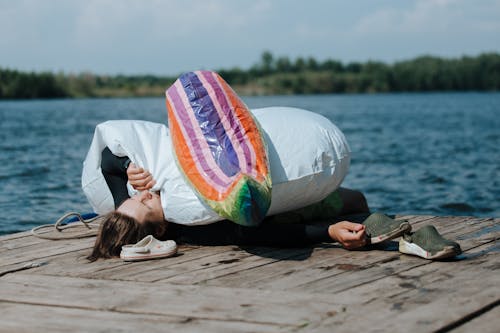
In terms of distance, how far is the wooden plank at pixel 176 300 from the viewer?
11.6 ft

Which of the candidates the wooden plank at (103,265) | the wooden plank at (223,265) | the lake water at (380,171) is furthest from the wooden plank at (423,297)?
the lake water at (380,171)

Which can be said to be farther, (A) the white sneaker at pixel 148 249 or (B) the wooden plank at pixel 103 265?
(A) the white sneaker at pixel 148 249

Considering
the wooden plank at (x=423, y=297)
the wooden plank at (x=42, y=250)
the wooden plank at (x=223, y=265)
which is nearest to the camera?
the wooden plank at (x=423, y=297)

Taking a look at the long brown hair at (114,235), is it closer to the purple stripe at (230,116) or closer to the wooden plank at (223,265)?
the wooden plank at (223,265)

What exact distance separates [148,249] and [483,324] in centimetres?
230

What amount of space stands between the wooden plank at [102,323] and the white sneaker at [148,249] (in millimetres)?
1051

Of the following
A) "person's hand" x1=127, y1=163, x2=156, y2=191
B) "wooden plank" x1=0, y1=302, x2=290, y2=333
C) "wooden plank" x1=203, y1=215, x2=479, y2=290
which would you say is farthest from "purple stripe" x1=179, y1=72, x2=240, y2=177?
"wooden plank" x1=0, y1=302, x2=290, y2=333

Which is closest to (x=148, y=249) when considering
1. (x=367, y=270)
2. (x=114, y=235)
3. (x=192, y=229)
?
(x=114, y=235)

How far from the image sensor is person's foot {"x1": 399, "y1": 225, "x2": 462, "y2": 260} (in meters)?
4.50

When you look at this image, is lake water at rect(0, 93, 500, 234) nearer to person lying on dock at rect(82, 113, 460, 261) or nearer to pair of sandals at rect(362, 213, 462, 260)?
person lying on dock at rect(82, 113, 460, 261)

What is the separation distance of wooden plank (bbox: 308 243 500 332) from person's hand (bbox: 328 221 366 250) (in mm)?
527

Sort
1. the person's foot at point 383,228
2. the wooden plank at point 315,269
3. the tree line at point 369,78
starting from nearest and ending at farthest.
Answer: the wooden plank at point 315,269 < the person's foot at point 383,228 < the tree line at point 369,78

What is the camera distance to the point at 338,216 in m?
6.34

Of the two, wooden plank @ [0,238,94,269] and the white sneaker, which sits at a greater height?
the white sneaker
